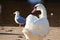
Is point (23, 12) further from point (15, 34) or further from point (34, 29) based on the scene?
point (34, 29)

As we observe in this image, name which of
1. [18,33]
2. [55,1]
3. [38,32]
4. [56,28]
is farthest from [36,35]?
[55,1]

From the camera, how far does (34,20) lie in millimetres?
5191

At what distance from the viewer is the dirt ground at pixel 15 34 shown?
7058mm

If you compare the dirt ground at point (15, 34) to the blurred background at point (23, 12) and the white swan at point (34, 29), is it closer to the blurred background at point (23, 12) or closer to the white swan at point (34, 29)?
the blurred background at point (23, 12)

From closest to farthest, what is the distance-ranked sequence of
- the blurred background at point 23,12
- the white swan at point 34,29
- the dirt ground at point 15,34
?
1. the white swan at point 34,29
2. the dirt ground at point 15,34
3. the blurred background at point 23,12

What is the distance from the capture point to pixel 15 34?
24.9ft

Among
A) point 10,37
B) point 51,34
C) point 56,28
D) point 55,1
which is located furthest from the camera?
point 55,1

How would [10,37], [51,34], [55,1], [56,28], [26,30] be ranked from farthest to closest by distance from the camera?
1. [55,1]
2. [56,28]
3. [51,34]
4. [10,37]
5. [26,30]

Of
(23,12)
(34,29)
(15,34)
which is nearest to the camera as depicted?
(34,29)

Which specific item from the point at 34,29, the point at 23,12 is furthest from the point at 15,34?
the point at 23,12

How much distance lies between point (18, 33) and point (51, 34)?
3.51 ft

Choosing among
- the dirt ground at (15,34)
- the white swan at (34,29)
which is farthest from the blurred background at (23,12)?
the white swan at (34,29)

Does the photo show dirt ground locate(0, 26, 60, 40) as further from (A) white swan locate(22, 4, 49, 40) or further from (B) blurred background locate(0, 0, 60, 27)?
(A) white swan locate(22, 4, 49, 40)

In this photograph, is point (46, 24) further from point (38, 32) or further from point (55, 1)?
point (55, 1)
